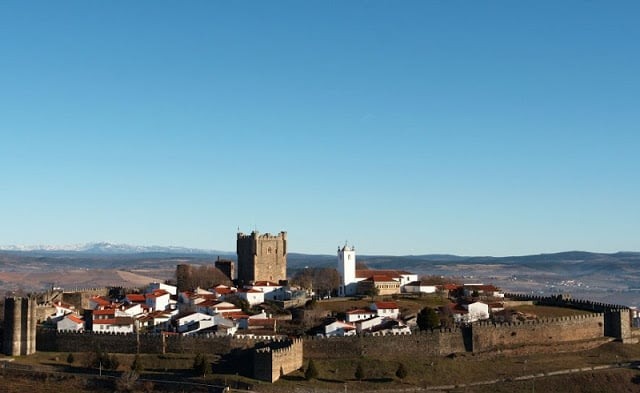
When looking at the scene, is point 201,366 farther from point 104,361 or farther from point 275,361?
point 104,361

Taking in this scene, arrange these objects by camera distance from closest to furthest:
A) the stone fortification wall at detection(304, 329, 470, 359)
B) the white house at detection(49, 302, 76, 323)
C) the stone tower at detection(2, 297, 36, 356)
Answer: the stone fortification wall at detection(304, 329, 470, 359), the stone tower at detection(2, 297, 36, 356), the white house at detection(49, 302, 76, 323)

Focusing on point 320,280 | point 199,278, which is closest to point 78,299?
point 199,278

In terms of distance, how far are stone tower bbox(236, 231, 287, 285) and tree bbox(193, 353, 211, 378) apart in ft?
104

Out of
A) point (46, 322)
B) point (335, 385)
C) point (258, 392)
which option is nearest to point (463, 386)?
point (335, 385)

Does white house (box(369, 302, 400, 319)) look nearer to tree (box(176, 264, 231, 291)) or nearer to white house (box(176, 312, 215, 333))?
white house (box(176, 312, 215, 333))

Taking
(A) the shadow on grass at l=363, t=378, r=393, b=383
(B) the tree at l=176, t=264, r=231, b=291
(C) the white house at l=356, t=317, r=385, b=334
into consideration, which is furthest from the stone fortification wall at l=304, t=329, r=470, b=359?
(B) the tree at l=176, t=264, r=231, b=291

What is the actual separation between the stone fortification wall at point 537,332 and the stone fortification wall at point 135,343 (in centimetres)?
1498

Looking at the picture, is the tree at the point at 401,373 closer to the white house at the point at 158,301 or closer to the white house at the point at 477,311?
the white house at the point at 477,311

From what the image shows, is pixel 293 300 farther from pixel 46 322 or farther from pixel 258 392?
pixel 258 392

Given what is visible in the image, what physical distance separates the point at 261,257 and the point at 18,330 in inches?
1181

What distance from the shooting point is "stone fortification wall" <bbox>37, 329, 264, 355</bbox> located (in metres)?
57.1

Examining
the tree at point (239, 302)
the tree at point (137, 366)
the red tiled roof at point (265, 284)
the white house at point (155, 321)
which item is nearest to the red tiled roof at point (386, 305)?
the tree at point (239, 302)

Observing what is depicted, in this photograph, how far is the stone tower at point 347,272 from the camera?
3120 inches

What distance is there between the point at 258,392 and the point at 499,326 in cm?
1921
